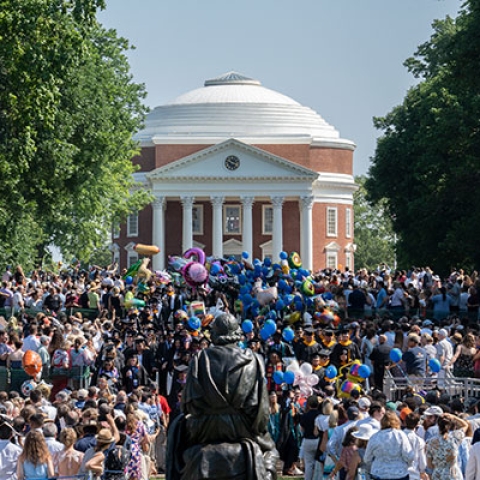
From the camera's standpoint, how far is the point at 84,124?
46469mm

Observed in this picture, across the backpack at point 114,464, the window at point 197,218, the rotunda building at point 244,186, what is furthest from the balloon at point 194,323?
the window at point 197,218

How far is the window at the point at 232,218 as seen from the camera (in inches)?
4136

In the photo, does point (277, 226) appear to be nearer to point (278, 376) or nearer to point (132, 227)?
point (132, 227)

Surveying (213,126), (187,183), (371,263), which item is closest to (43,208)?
(187,183)

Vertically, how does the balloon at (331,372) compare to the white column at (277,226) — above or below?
below

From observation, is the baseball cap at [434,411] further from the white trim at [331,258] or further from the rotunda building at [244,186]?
the white trim at [331,258]

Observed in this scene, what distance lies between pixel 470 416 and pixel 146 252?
3246 centimetres

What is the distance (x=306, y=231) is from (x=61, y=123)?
59.5 m

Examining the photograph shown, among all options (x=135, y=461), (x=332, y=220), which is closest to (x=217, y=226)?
(x=332, y=220)

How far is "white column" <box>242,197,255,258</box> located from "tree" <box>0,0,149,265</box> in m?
40.2

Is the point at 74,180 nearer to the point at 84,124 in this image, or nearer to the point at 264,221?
the point at 84,124

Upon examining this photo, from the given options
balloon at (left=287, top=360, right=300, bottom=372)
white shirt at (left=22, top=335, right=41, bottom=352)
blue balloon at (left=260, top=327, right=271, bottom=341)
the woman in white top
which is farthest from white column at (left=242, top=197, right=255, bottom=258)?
the woman in white top

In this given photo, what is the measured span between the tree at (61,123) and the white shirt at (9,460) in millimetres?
21184

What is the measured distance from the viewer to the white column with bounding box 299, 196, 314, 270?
101312 mm
